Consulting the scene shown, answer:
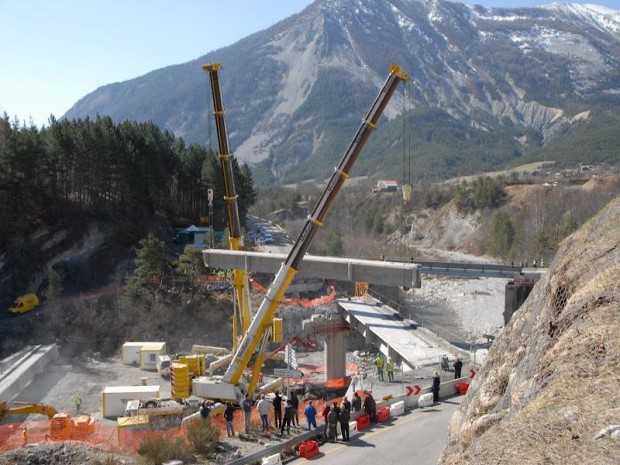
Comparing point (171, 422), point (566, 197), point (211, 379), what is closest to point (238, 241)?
point (211, 379)

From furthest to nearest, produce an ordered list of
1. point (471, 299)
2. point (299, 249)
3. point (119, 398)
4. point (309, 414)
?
point (471, 299) → point (119, 398) → point (299, 249) → point (309, 414)

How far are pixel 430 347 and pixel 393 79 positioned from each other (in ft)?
45.0

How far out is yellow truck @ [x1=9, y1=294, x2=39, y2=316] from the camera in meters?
36.8

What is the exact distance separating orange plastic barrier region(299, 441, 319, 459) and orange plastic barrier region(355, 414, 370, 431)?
2098 mm

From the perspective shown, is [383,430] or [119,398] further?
[119,398]

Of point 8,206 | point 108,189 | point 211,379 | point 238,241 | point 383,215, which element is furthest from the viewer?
point 383,215

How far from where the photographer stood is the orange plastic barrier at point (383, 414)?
53.3 ft

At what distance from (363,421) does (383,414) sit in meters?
0.83

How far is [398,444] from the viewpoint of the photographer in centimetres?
1440

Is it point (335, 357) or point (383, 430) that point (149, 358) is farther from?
point (383, 430)

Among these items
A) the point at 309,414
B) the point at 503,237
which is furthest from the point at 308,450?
the point at 503,237

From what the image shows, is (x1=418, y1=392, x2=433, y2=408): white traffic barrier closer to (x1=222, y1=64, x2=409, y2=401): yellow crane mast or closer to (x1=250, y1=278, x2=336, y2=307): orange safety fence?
(x1=222, y1=64, x2=409, y2=401): yellow crane mast

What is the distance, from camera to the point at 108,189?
47.8 m

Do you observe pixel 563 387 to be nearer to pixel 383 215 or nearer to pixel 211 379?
pixel 211 379
